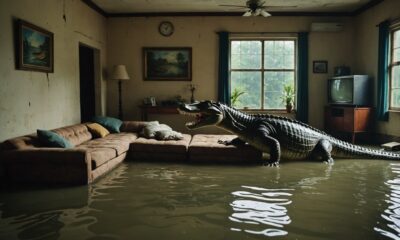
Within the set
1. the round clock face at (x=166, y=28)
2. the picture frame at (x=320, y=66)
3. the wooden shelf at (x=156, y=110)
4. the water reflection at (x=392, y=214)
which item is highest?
the round clock face at (x=166, y=28)

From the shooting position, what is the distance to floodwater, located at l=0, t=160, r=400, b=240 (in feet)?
9.07

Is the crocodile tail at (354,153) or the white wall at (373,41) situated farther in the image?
the white wall at (373,41)

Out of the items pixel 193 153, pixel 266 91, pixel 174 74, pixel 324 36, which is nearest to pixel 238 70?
pixel 266 91

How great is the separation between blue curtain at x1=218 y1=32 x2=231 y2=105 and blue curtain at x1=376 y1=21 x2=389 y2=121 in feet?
11.1

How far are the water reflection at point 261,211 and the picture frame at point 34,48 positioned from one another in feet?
11.2

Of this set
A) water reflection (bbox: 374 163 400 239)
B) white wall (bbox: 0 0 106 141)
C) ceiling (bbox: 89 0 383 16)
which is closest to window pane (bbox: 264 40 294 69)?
ceiling (bbox: 89 0 383 16)

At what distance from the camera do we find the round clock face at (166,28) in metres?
8.93

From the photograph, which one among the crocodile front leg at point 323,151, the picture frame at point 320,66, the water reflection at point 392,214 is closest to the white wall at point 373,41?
the picture frame at point 320,66

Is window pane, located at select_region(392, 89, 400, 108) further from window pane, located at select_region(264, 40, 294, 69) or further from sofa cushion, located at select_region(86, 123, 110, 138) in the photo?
sofa cushion, located at select_region(86, 123, 110, 138)

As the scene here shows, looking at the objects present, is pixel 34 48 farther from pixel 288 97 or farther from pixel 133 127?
pixel 288 97

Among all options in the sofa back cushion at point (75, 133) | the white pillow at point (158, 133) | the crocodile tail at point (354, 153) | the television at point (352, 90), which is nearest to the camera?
the sofa back cushion at point (75, 133)

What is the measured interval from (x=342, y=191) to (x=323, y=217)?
100 centimetres

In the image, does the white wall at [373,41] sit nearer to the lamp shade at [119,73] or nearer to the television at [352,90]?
the television at [352,90]

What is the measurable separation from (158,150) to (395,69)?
4963 millimetres
